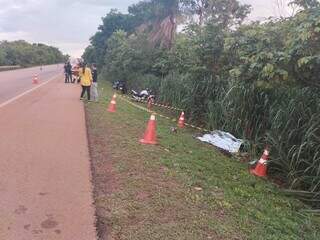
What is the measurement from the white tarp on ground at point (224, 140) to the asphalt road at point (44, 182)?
11.1 feet

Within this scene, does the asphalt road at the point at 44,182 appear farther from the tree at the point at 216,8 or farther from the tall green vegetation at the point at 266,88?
the tree at the point at 216,8

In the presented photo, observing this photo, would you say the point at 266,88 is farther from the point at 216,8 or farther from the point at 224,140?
the point at 216,8

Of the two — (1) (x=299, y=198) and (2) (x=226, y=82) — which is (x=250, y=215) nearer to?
(1) (x=299, y=198)

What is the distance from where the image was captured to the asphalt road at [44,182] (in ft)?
16.5

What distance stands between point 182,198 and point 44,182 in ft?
6.24

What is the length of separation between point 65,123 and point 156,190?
21.2 feet

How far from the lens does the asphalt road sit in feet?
16.5

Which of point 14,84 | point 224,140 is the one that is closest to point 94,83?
point 224,140

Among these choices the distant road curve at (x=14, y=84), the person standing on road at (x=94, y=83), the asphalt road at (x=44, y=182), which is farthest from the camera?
the distant road curve at (x=14, y=84)

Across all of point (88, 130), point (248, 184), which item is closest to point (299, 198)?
point (248, 184)

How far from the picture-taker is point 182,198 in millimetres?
6527

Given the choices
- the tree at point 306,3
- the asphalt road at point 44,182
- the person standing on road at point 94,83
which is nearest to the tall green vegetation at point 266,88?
the tree at point 306,3

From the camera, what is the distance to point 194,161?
9.46m

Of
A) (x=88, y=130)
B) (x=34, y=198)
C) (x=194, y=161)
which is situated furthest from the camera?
(x=88, y=130)
